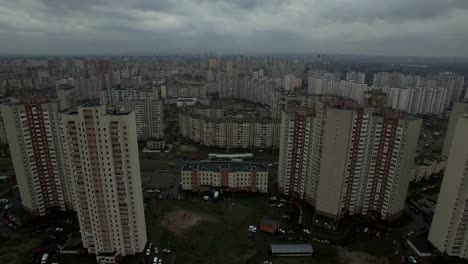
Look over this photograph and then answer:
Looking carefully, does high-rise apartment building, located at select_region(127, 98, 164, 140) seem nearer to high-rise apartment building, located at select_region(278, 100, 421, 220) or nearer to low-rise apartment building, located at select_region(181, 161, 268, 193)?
low-rise apartment building, located at select_region(181, 161, 268, 193)

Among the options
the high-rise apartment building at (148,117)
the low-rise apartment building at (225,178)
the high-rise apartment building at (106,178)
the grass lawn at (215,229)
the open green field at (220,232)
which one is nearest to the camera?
the high-rise apartment building at (106,178)

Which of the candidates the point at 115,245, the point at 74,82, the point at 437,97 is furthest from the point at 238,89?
the point at 115,245

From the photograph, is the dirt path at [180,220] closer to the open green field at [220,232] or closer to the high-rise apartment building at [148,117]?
the open green field at [220,232]

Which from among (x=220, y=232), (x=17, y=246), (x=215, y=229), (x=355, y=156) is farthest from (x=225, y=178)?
(x=17, y=246)

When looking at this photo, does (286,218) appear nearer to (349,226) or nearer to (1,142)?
(349,226)

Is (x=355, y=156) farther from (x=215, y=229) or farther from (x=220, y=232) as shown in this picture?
(x=215, y=229)

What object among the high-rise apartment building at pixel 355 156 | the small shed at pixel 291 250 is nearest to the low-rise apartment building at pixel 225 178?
the high-rise apartment building at pixel 355 156
